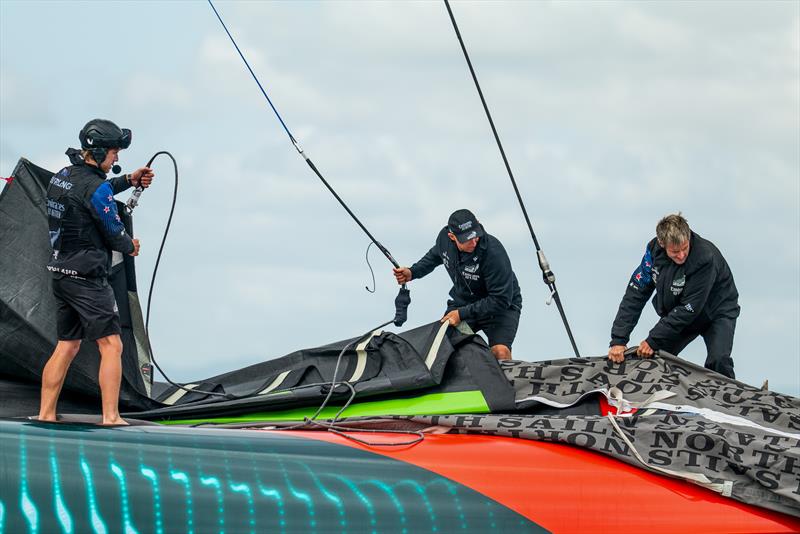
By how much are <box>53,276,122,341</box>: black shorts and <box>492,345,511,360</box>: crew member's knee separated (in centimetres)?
223

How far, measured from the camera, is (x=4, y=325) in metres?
5.05

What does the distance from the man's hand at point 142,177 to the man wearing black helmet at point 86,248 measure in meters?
0.34

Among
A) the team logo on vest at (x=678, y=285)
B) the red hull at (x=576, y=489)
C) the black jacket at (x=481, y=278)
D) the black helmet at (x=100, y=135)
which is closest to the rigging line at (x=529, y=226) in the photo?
the black jacket at (x=481, y=278)

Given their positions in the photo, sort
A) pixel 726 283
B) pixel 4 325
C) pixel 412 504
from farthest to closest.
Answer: pixel 726 283 → pixel 4 325 → pixel 412 504

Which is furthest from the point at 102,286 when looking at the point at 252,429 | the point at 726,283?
the point at 726,283

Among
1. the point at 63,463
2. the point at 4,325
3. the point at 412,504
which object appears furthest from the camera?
the point at 4,325

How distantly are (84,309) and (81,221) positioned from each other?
366 mm

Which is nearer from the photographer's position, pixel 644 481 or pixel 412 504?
pixel 412 504

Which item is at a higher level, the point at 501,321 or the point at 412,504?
the point at 501,321

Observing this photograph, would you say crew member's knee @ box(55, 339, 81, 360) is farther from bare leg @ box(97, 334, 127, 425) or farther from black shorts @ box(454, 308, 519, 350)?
black shorts @ box(454, 308, 519, 350)

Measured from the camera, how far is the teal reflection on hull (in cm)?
376

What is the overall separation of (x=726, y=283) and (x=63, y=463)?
11.8 ft

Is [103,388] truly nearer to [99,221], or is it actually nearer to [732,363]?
[99,221]

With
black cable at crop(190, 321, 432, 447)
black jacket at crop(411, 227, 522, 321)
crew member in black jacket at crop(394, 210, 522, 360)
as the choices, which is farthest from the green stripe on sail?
black jacket at crop(411, 227, 522, 321)
